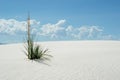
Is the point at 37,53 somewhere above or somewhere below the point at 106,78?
above

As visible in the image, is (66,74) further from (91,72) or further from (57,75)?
(91,72)

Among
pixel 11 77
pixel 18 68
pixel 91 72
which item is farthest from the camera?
pixel 18 68

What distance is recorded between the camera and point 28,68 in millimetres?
6672

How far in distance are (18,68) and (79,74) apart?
6.50ft

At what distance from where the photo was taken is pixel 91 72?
6.24m

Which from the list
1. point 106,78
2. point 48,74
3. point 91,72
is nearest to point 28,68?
point 48,74

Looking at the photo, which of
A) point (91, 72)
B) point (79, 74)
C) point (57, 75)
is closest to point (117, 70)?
point (91, 72)

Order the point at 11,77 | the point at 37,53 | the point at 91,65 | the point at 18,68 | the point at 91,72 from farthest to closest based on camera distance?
1. the point at 37,53
2. the point at 91,65
3. the point at 18,68
4. the point at 91,72
5. the point at 11,77

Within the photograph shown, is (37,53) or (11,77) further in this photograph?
(37,53)

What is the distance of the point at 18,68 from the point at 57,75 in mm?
1449

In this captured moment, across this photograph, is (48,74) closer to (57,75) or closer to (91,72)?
(57,75)

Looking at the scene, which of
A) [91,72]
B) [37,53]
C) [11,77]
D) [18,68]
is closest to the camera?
[11,77]

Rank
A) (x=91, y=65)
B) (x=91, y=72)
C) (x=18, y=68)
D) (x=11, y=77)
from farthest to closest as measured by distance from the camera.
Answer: (x=91, y=65) < (x=18, y=68) < (x=91, y=72) < (x=11, y=77)

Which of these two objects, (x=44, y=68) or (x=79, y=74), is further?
(x=44, y=68)
